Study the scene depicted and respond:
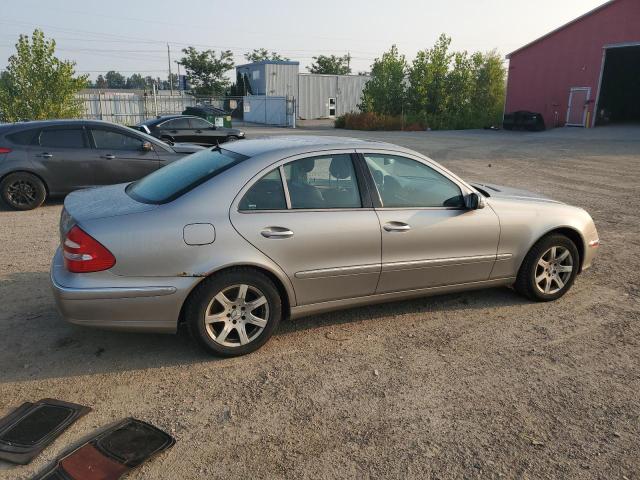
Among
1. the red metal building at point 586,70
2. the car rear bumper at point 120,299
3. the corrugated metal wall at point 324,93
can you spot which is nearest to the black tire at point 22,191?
the car rear bumper at point 120,299

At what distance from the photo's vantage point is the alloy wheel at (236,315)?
373cm

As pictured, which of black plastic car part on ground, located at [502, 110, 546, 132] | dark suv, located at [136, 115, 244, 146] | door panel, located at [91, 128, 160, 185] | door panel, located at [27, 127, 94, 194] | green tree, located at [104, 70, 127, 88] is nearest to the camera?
door panel, located at [27, 127, 94, 194]

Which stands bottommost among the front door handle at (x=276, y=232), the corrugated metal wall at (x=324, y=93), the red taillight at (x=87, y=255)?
the red taillight at (x=87, y=255)

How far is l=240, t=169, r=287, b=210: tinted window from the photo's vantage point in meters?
3.81

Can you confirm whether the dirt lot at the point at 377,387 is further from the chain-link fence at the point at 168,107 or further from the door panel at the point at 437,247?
the chain-link fence at the point at 168,107

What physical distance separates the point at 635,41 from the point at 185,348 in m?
34.3

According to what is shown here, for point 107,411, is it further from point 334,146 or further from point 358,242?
point 334,146

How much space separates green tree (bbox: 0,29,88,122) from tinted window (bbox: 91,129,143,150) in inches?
486

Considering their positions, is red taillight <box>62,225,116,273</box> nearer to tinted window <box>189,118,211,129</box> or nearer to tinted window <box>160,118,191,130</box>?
tinted window <box>160,118,191,130</box>

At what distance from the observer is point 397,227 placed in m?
4.20

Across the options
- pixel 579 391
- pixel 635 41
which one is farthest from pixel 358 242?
pixel 635 41

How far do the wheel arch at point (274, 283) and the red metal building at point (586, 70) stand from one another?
33549 mm

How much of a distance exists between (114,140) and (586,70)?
106 ft

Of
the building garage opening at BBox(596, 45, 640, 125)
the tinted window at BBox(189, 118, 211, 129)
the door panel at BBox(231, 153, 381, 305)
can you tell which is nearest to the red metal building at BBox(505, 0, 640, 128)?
the building garage opening at BBox(596, 45, 640, 125)
